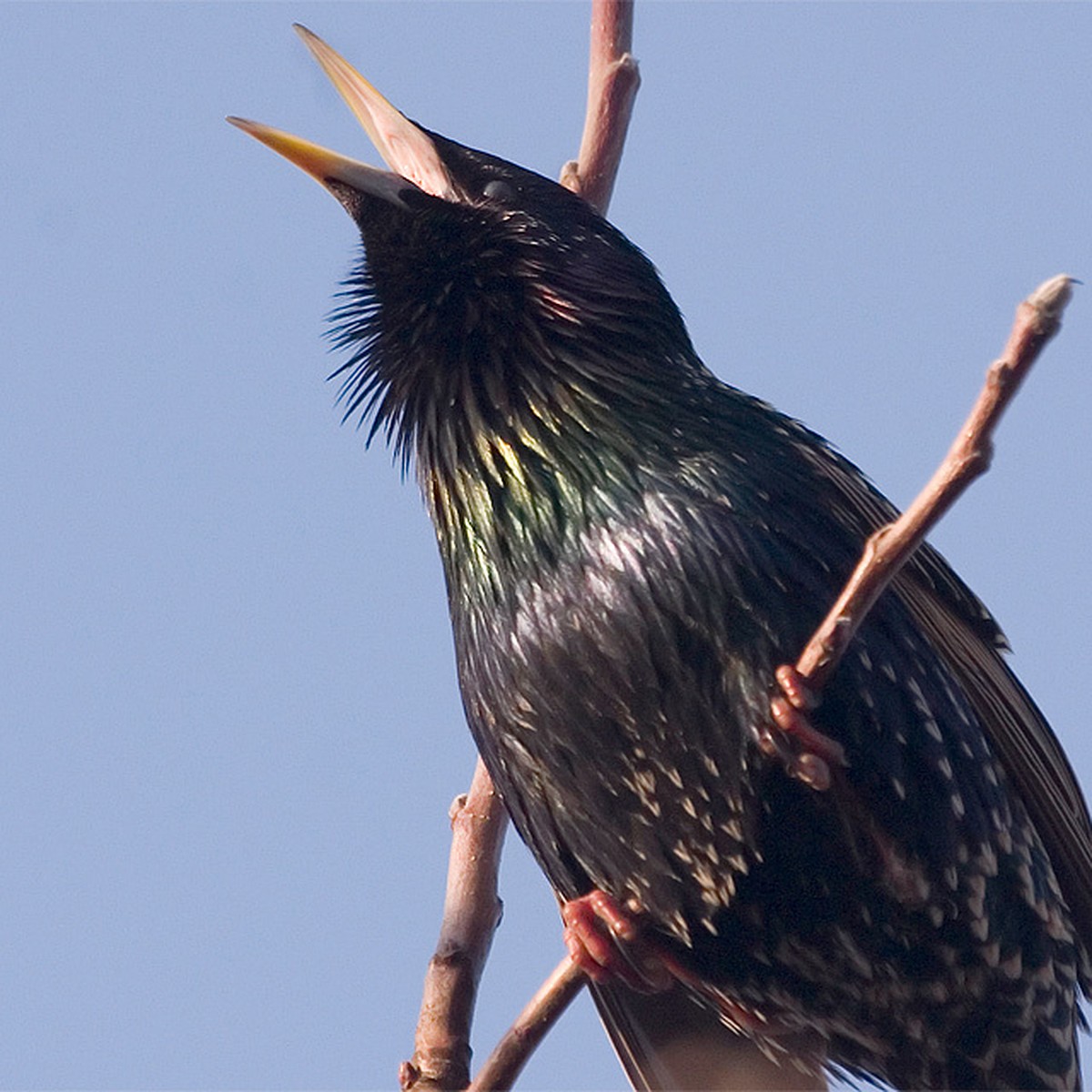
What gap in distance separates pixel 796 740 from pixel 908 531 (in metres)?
0.93

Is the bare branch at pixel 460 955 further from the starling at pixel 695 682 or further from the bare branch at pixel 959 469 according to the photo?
the bare branch at pixel 959 469

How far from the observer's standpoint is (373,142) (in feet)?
16.4

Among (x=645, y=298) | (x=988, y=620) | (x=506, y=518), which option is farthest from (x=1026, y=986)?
(x=645, y=298)

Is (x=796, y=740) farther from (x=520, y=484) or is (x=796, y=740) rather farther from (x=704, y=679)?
(x=520, y=484)

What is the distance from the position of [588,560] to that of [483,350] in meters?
0.69

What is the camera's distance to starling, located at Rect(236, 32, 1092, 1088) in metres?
3.90

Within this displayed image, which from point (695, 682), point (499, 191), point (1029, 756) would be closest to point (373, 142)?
point (499, 191)

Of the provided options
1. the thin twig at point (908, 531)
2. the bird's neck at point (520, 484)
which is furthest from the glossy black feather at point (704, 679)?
the thin twig at point (908, 531)

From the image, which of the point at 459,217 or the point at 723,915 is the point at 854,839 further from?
the point at 459,217

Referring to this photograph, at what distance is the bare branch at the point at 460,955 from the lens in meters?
3.79

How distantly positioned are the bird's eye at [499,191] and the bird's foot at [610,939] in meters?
1.74

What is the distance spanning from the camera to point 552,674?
12.9ft

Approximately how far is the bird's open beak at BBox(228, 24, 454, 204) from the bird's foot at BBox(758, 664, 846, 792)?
5.54ft

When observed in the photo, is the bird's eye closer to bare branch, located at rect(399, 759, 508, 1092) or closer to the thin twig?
bare branch, located at rect(399, 759, 508, 1092)
